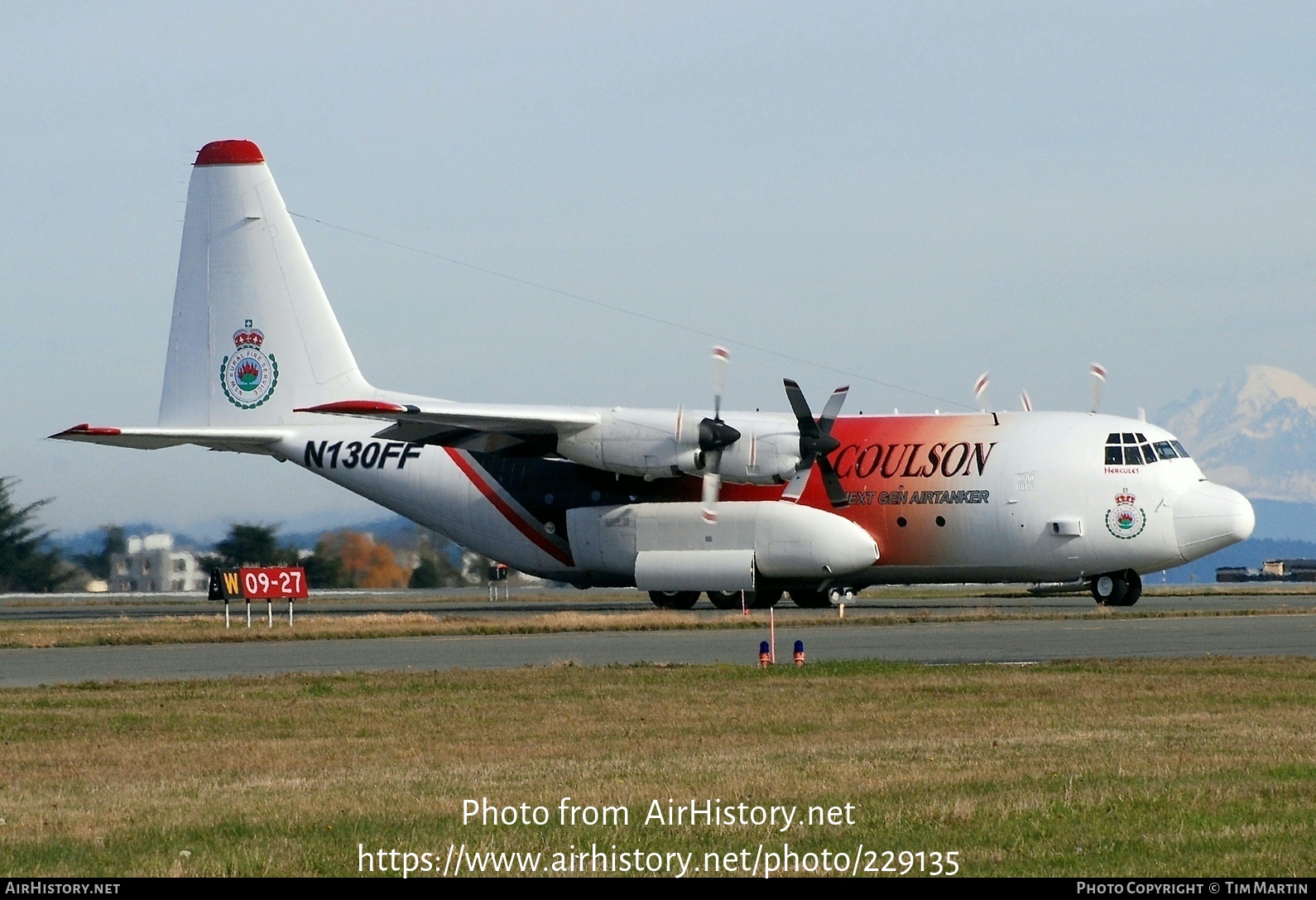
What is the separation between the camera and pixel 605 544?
36.6 meters

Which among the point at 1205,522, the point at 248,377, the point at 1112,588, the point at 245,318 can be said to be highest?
the point at 245,318

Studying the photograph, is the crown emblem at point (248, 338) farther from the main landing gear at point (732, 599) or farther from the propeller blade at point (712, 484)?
the propeller blade at point (712, 484)

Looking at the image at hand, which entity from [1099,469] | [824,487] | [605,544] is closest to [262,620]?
[605,544]

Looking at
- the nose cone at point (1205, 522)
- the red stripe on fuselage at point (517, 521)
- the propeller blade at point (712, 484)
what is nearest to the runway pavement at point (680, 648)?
the nose cone at point (1205, 522)

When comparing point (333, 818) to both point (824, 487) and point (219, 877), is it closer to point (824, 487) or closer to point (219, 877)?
point (219, 877)

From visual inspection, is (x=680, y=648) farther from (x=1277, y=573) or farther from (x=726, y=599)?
(x=1277, y=573)

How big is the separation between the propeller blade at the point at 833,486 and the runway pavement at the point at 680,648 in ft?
22.6

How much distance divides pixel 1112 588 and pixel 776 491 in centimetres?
773

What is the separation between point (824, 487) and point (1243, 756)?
24.7m

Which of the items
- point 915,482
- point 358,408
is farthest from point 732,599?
point 358,408

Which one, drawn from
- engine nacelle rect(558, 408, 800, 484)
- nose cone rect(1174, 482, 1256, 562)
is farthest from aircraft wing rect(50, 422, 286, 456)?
nose cone rect(1174, 482, 1256, 562)

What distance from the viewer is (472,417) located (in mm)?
33719

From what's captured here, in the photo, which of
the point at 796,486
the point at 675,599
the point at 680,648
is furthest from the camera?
the point at 675,599

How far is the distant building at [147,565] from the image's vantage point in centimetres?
5625
